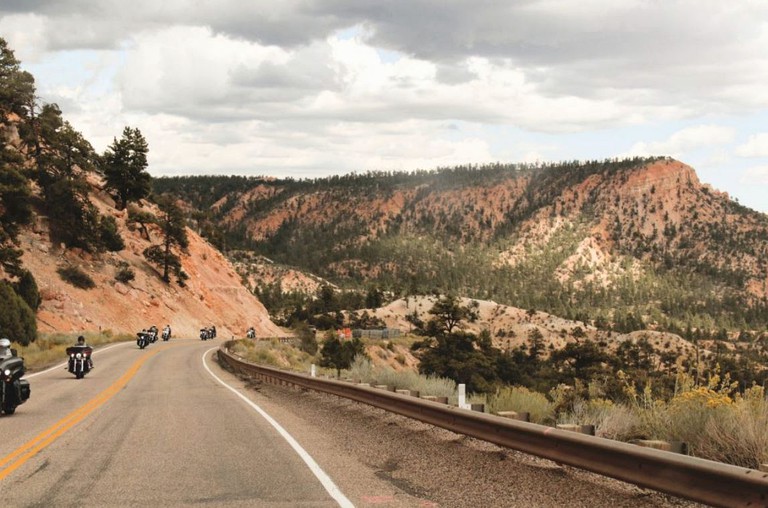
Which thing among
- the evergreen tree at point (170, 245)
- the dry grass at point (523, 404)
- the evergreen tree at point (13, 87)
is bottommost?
the dry grass at point (523, 404)

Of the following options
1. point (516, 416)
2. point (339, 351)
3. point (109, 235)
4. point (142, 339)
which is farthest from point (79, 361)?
point (109, 235)

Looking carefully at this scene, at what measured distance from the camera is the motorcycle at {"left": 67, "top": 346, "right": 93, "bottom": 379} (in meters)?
27.0

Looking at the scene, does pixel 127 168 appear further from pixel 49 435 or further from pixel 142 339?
pixel 49 435

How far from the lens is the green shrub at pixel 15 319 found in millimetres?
44812

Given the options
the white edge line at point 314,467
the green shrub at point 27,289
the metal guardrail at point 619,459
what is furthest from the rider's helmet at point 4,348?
the green shrub at point 27,289

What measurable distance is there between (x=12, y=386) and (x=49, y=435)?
2902 millimetres

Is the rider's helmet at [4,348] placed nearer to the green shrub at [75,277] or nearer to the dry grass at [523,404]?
the dry grass at [523,404]

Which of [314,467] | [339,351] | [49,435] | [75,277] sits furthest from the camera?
[75,277]

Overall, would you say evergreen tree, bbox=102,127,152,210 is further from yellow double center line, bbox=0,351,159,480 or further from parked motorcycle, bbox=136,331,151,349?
yellow double center line, bbox=0,351,159,480

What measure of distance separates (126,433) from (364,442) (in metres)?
3.82

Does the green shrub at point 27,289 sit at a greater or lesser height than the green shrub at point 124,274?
lesser

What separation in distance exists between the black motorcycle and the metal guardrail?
7.15 metres

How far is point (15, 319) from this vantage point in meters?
45.9

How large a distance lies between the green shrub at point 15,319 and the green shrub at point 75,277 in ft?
81.7
